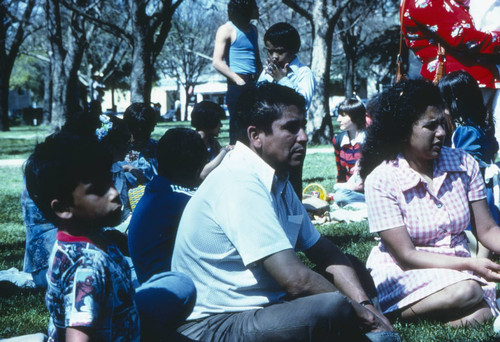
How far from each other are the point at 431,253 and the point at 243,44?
3.31 metres

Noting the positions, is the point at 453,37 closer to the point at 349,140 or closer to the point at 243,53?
the point at 243,53

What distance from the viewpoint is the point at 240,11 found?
6109mm

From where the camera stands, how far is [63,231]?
2.29m

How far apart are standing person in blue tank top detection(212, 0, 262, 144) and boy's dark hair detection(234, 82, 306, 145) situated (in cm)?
300

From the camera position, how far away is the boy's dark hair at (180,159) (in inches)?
150

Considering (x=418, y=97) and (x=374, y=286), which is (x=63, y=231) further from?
(x=418, y=97)

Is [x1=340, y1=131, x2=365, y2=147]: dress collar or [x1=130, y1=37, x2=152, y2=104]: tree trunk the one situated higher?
[x1=130, y1=37, x2=152, y2=104]: tree trunk

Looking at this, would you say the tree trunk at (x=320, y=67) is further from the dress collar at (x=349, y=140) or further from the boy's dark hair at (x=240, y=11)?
the boy's dark hair at (x=240, y=11)

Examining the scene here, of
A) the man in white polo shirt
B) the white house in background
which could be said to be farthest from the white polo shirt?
the white house in background

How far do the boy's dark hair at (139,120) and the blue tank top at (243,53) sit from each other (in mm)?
928

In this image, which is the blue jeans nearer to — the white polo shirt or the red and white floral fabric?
the white polo shirt

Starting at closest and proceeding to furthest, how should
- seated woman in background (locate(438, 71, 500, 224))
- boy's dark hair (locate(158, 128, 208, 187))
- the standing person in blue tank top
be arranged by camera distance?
1. boy's dark hair (locate(158, 128, 208, 187))
2. seated woman in background (locate(438, 71, 500, 224))
3. the standing person in blue tank top

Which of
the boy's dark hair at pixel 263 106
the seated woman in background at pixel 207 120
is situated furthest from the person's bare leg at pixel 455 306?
the seated woman in background at pixel 207 120

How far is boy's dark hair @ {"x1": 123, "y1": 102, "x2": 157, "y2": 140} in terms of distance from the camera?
5867mm
